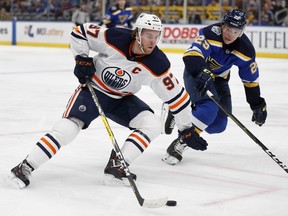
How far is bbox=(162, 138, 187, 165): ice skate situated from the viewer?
4.05 m

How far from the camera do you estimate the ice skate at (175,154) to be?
13.3ft

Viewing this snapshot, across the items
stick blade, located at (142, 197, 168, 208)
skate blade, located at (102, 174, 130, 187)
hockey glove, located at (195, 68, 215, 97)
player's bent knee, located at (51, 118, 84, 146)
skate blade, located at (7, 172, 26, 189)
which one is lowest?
skate blade, located at (102, 174, 130, 187)

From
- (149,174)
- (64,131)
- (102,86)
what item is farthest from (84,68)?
(149,174)

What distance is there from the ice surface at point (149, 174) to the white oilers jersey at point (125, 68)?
420 mm

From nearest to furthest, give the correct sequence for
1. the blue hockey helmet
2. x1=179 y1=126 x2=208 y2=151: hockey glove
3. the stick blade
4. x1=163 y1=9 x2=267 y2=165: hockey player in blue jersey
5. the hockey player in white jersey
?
the stick blade, the hockey player in white jersey, x1=179 y1=126 x2=208 y2=151: hockey glove, the blue hockey helmet, x1=163 y1=9 x2=267 y2=165: hockey player in blue jersey

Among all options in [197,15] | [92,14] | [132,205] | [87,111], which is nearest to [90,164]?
[87,111]

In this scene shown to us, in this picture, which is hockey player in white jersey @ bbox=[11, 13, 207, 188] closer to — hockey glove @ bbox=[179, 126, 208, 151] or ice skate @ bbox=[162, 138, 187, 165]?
hockey glove @ bbox=[179, 126, 208, 151]

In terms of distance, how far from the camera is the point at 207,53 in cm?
406

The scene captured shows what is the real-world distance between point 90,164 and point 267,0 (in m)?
10.1

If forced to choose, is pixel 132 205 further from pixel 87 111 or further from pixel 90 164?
pixel 90 164

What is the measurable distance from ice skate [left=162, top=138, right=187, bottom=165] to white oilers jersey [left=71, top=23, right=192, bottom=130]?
0.51 metres

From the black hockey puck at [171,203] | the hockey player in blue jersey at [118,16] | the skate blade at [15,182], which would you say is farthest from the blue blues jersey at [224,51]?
the hockey player in blue jersey at [118,16]

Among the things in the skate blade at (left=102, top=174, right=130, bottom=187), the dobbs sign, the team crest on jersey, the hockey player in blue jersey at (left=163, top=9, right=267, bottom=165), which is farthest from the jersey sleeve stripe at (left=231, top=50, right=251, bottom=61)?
the dobbs sign

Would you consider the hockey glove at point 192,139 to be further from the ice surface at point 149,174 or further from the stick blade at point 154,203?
the stick blade at point 154,203
